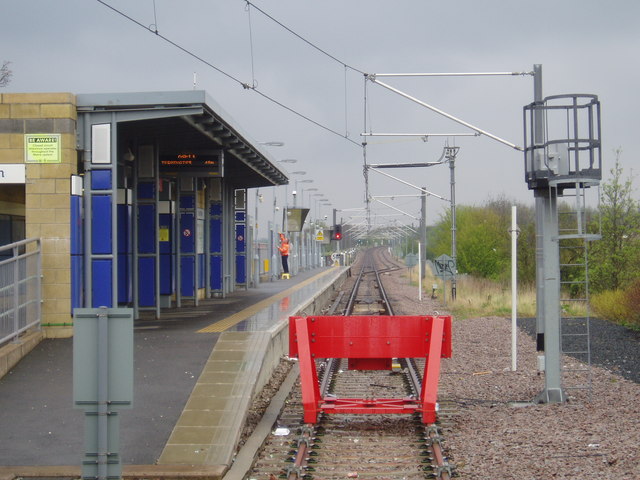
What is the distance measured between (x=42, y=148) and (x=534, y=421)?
799cm

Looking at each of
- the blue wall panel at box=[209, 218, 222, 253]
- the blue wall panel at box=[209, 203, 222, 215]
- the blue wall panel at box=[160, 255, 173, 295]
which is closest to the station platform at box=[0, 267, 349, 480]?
the blue wall panel at box=[160, 255, 173, 295]

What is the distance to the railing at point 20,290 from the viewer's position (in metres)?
11.2

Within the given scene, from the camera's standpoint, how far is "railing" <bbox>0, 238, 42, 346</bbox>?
1120 centimetres

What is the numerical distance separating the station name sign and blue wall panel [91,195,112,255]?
16.0 ft

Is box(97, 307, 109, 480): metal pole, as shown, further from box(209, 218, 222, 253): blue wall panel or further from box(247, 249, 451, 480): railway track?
box(209, 218, 222, 253): blue wall panel

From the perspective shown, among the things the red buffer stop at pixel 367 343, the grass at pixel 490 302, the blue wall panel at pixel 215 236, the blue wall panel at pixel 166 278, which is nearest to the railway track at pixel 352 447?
the red buffer stop at pixel 367 343

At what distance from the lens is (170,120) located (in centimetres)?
1429

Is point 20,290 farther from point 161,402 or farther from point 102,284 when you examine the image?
point 161,402

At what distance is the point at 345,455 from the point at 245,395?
5.85 feet

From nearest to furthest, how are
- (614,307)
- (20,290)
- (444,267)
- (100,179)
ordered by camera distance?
1. (20,290)
2. (100,179)
3. (614,307)
4. (444,267)

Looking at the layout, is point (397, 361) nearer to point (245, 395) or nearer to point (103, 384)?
point (245, 395)

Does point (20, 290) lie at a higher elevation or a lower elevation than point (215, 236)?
lower

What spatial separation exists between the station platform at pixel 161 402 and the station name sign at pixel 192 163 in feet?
15.0

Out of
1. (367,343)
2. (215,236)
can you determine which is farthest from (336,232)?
(367,343)
